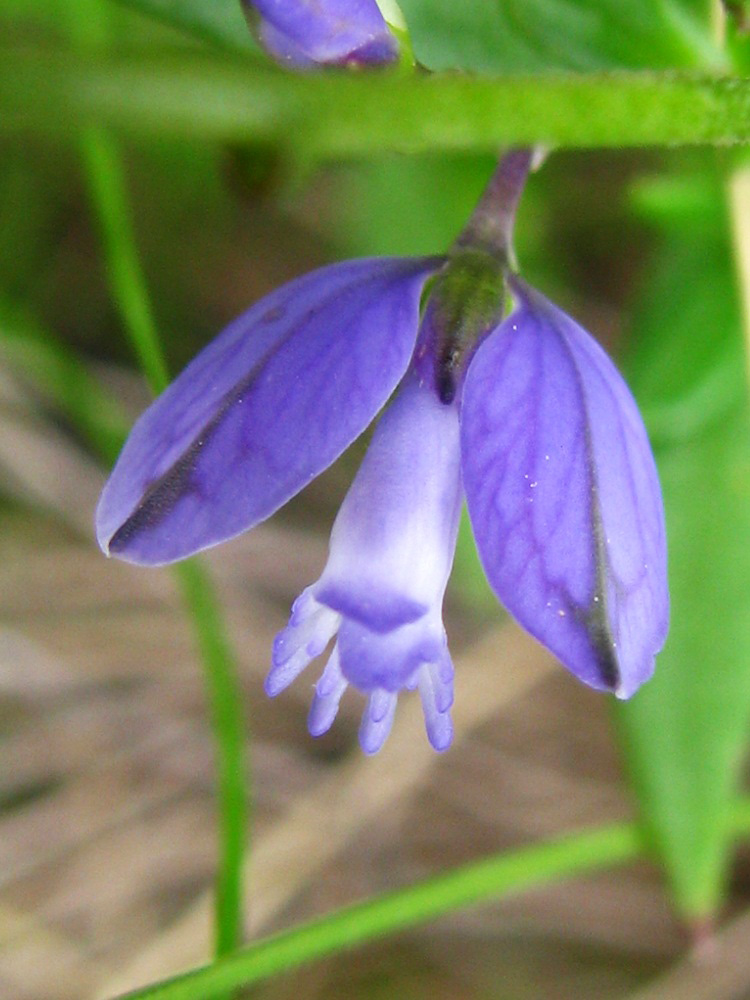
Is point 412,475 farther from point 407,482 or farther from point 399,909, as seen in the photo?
point 399,909

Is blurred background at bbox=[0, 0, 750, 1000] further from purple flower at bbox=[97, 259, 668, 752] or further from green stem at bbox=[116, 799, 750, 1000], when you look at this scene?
purple flower at bbox=[97, 259, 668, 752]

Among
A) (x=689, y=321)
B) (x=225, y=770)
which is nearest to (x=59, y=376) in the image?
(x=225, y=770)

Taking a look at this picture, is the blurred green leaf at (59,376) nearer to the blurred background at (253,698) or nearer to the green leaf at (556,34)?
the blurred background at (253,698)

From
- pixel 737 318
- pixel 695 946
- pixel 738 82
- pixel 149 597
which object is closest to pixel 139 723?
pixel 149 597

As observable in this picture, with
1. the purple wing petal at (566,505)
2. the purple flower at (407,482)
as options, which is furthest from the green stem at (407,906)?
the purple wing petal at (566,505)

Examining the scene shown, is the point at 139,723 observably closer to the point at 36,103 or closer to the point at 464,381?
the point at 464,381
